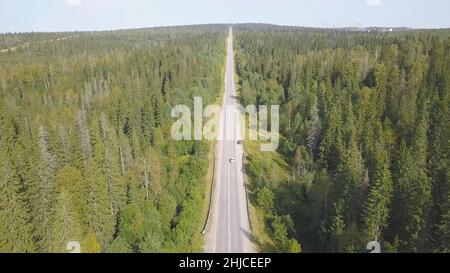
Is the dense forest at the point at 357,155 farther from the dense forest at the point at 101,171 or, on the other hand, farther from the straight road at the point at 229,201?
the dense forest at the point at 101,171

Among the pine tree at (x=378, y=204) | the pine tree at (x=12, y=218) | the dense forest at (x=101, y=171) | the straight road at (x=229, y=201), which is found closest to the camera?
the pine tree at (x=12, y=218)

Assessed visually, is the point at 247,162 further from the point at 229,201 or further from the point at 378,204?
the point at 378,204

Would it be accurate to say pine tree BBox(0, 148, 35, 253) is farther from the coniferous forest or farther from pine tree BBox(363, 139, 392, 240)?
pine tree BBox(363, 139, 392, 240)

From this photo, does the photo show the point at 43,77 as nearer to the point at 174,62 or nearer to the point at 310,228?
the point at 174,62

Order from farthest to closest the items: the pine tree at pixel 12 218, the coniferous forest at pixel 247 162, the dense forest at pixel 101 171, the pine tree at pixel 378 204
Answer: the pine tree at pixel 378 204
the coniferous forest at pixel 247 162
the dense forest at pixel 101 171
the pine tree at pixel 12 218

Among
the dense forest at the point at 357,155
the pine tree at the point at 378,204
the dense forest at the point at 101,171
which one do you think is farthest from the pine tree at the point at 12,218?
the pine tree at the point at 378,204

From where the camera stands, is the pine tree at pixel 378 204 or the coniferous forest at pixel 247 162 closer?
the coniferous forest at pixel 247 162

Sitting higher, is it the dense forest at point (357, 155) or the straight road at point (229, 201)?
the dense forest at point (357, 155)
